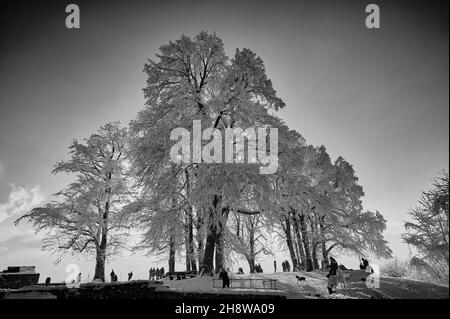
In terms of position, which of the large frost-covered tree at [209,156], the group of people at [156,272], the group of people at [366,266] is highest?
the large frost-covered tree at [209,156]

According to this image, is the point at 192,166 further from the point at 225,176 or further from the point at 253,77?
the point at 253,77

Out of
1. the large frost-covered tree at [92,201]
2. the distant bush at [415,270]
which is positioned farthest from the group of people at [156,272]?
the distant bush at [415,270]

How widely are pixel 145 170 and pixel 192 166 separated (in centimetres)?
279

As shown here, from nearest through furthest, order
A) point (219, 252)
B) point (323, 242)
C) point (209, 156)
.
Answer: point (209, 156) < point (219, 252) < point (323, 242)

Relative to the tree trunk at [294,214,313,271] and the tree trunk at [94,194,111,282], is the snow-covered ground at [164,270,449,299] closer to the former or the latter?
the tree trunk at [294,214,313,271]

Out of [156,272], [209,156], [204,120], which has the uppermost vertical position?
[204,120]

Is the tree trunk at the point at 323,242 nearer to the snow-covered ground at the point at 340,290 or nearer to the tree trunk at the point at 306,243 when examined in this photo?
the tree trunk at the point at 306,243

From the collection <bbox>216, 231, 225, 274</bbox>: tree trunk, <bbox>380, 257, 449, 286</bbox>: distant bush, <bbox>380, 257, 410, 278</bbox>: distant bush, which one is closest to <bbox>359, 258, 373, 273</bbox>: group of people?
<bbox>380, 257, 449, 286</bbox>: distant bush

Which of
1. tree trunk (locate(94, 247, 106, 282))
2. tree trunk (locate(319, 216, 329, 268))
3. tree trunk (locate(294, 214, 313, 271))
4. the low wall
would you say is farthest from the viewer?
tree trunk (locate(319, 216, 329, 268))

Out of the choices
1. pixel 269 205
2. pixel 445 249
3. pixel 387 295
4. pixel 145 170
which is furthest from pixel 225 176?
pixel 445 249

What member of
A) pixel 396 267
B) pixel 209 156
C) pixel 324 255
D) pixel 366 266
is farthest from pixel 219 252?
pixel 396 267

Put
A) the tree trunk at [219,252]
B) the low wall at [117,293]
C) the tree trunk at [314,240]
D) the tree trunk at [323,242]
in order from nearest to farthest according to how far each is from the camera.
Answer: the low wall at [117,293], the tree trunk at [219,252], the tree trunk at [314,240], the tree trunk at [323,242]

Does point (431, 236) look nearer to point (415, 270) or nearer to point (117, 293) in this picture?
point (415, 270)

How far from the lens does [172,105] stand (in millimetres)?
17375
